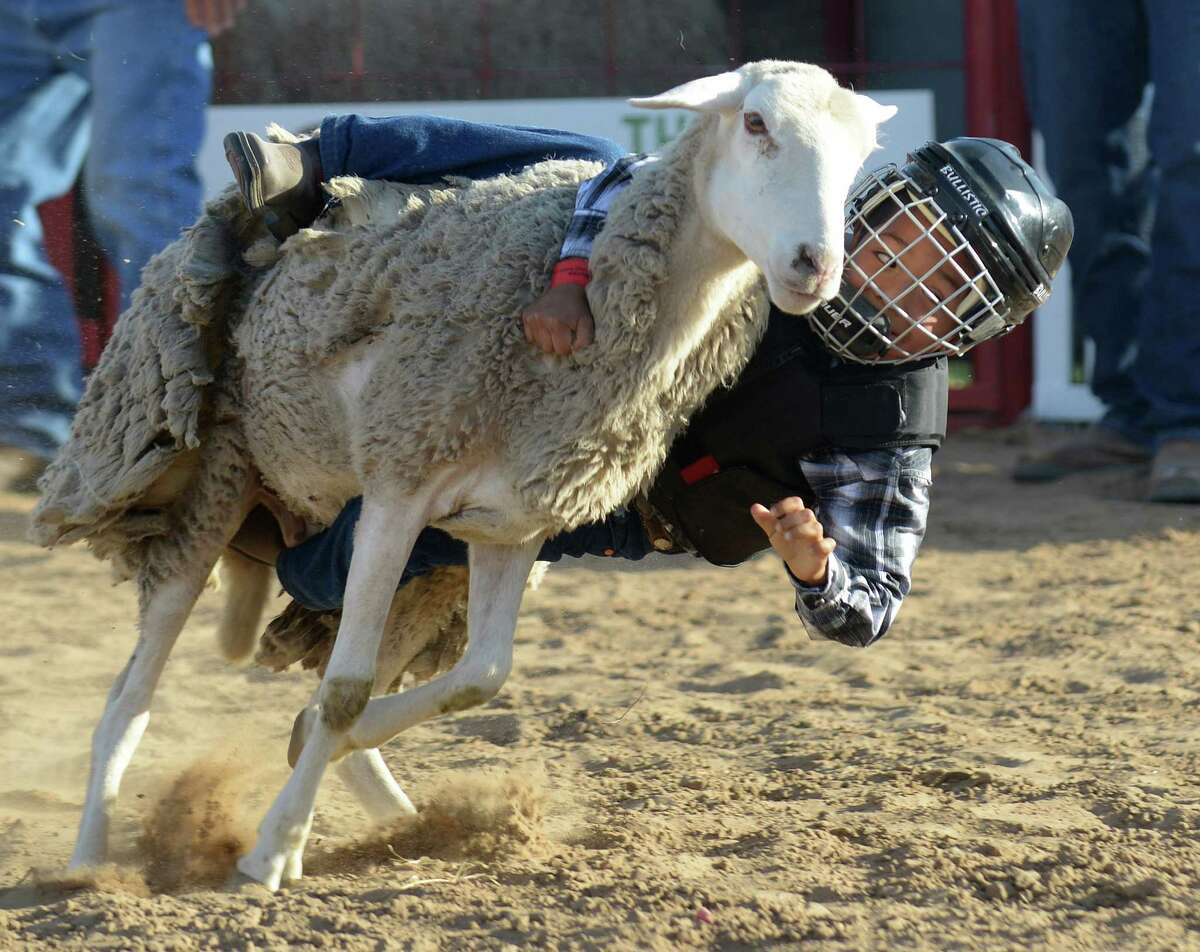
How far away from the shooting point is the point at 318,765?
3.17 meters

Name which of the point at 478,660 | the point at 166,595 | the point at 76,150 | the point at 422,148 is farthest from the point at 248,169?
the point at 76,150

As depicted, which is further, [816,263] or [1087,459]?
[1087,459]

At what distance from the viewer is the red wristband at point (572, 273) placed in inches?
116

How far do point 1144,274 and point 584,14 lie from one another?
3.08m

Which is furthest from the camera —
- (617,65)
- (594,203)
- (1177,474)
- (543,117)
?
(617,65)

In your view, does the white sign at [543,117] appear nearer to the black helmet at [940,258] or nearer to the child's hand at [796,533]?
the black helmet at [940,258]

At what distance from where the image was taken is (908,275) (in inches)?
116

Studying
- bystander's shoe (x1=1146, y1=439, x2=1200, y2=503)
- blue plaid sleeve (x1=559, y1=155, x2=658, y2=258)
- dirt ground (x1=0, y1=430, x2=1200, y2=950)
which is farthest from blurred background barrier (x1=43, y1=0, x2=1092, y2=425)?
blue plaid sleeve (x1=559, y1=155, x2=658, y2=258)

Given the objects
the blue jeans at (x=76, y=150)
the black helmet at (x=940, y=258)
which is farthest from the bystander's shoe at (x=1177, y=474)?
the blue jeans at (x=76, y=150)

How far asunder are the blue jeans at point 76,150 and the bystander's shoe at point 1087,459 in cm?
364

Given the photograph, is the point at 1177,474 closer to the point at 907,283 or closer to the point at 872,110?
the point at 907,283

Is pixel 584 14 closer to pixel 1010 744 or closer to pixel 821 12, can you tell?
pixel 821 12

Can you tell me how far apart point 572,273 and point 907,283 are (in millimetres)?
597

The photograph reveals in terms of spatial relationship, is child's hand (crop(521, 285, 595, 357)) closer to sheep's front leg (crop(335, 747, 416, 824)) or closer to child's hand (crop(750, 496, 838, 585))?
child's hand (crop(750, 496, 838, 585))
